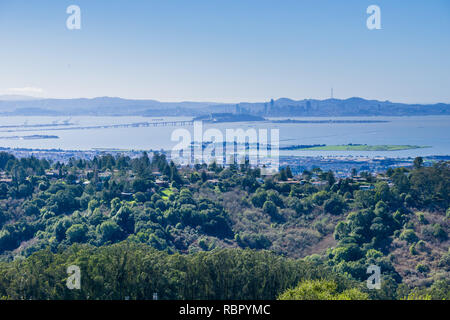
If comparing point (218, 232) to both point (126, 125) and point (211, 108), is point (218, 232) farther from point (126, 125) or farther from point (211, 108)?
point (211, 108)

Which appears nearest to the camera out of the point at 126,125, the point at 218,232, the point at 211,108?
the point at 218,232

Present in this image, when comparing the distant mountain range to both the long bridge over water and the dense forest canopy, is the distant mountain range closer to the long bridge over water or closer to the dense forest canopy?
the long bridge over water

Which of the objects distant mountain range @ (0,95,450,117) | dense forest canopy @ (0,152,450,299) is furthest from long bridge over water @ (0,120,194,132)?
dense forest canopy @ (0,152,450,299)

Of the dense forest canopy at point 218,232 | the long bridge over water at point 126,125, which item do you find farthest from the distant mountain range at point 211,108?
the dense forest canopy at point 218,232

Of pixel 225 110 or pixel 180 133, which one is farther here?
pixel 225 110

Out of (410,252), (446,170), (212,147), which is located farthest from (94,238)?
(212,147)

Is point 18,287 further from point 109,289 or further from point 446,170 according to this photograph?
point 446,170

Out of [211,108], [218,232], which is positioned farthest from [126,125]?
[218,232]
